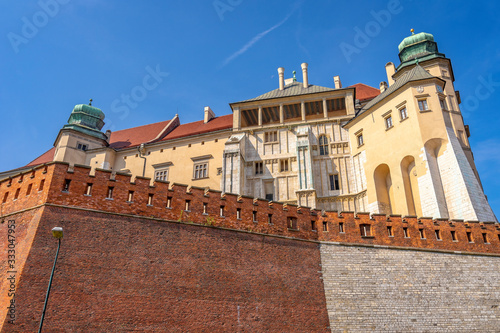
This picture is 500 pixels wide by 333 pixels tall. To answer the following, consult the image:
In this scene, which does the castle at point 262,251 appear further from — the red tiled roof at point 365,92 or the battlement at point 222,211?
the red tiled roof at point 365,92

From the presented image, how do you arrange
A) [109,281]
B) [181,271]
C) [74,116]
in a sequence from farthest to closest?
[74,116]
[181,271]
[109,281]

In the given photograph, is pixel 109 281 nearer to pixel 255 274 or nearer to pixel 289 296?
pixel 255 274

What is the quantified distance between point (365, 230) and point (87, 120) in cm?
3312

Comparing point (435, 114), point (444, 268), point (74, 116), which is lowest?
point (444, 268)

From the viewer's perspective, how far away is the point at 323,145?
33.4 metres

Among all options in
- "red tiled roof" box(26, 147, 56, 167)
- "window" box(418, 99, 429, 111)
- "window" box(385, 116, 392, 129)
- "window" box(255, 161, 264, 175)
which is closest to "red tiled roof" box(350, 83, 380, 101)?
"window" box(385, 116, 392, 129)

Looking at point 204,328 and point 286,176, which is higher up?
point 286,176

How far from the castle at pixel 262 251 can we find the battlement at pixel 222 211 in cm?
5

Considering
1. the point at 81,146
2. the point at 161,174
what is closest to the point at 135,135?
the point at 81,146

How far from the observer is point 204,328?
49.0 ft

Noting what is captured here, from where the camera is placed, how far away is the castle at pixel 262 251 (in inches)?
567

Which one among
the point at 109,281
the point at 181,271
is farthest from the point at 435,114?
the point at 109,281

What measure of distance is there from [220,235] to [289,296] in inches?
145

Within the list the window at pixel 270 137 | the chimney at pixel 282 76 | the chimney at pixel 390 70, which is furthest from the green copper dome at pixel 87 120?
the chimney at pixel 390 70
